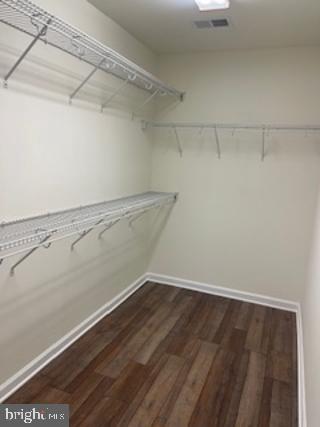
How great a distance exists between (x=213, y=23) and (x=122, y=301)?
96.4 inches

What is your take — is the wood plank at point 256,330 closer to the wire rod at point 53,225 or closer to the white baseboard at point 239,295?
the white baseboard at point 239,295

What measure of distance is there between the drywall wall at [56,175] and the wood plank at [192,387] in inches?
35.8

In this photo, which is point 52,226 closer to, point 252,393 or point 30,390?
point 30,390

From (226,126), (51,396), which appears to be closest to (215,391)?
(51,396)

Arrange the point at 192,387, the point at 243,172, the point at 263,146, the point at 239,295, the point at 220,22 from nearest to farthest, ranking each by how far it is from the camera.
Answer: the point at 192,387, the point at 220,22, the point at 263,146, the point at 243,172, the point at 239,295

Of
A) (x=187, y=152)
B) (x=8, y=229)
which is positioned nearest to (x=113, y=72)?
(x=187, y=152)

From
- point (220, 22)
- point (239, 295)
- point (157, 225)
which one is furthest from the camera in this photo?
point (157, 225)

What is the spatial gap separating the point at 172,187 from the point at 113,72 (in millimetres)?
1335

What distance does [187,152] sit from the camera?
334cm

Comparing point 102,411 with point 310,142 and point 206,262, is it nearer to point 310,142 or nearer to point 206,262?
point 206,262

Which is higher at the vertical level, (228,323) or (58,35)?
(58,35)

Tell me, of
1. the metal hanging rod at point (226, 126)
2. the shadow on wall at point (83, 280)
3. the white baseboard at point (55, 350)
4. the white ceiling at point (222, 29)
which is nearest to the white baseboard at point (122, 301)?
the white baseboard at point (55, 350)

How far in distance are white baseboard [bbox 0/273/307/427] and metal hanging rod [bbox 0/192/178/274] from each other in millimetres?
650

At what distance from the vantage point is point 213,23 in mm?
2445
